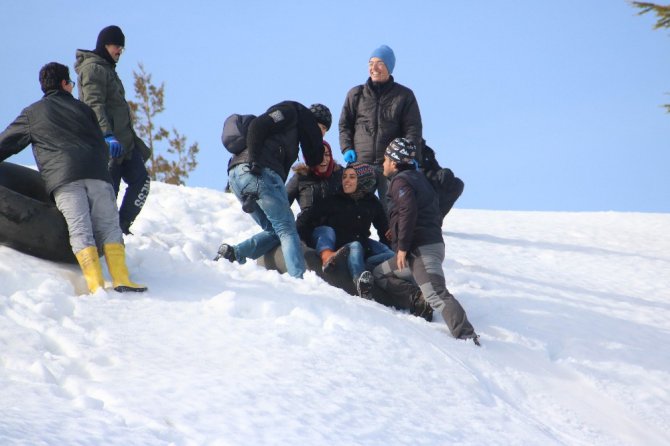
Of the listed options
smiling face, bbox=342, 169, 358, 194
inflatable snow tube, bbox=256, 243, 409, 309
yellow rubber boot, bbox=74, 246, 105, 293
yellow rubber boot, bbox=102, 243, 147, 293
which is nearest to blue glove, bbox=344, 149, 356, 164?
smiling face, bbox=342, 169, 358, 194

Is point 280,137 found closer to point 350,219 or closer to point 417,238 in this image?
point 350,219

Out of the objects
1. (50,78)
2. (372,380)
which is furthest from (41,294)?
(372,380)

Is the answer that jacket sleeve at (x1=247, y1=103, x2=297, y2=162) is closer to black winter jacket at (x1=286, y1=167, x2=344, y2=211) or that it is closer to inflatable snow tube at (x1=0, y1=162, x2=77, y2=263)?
black winter jacket at (x1=286, y1=167, x2=344, y2=211)

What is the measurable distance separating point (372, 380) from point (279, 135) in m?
2.87

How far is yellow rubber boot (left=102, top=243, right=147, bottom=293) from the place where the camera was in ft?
20.5

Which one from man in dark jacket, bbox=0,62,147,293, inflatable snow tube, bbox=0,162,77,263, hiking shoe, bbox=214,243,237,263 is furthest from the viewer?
hiking shoe, bbox=214,243,237,263

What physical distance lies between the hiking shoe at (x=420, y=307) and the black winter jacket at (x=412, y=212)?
49 cm

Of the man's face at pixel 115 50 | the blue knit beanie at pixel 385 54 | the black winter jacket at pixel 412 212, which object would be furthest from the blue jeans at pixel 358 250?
the man's face at pixel 115 50

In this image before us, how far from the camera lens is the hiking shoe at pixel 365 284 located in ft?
24.3

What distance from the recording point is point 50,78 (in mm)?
6582

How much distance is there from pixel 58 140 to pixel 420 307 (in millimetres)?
3420

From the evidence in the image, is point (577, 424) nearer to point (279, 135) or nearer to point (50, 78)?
point (279, 135)

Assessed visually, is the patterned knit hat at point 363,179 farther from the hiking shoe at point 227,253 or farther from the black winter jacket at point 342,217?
the hiking shoe at point 227,253

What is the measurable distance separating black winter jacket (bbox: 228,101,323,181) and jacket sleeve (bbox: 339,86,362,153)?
181cm
